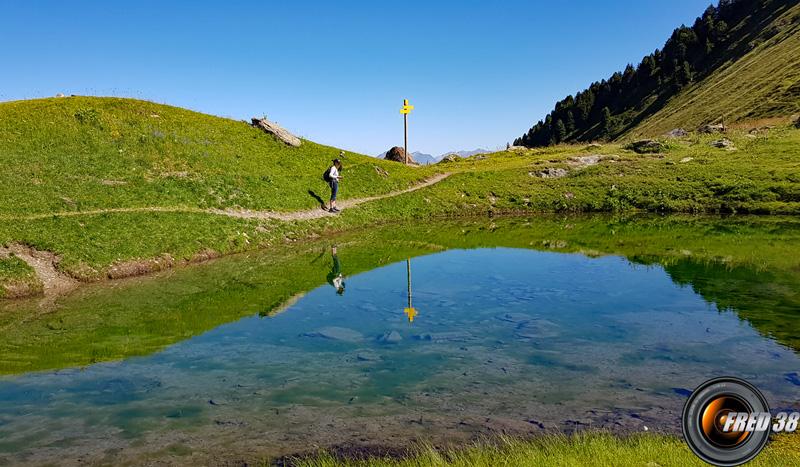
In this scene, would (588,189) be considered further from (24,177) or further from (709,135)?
(24,177)

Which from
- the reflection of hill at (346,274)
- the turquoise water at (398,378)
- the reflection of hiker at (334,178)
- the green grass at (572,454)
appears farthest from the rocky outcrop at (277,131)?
the green grass at (572,454)

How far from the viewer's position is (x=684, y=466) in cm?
797

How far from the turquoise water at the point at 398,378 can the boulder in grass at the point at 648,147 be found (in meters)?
59.9

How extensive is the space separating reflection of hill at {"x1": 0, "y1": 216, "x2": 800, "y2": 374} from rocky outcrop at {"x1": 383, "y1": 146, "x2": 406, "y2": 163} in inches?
1612

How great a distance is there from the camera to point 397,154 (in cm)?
8806

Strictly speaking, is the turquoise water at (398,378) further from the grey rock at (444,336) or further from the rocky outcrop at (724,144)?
the rocky outcrop at (724,144)

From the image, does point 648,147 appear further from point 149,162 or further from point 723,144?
point 149,162

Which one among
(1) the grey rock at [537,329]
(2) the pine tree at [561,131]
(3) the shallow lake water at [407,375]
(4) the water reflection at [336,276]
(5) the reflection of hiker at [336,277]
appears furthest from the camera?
(2) the pine tree at [561,131]

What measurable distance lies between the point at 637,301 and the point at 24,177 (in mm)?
43502

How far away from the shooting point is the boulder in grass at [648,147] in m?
75.0

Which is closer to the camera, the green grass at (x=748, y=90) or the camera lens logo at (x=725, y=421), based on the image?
the camera lens logo at (x=725, y=421)

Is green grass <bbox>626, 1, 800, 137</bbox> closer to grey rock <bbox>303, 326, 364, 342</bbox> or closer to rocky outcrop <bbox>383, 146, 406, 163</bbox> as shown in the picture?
rocky outcrop <bbox>383, 146, 406, 163</bbox>

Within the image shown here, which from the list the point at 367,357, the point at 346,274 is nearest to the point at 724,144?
the point at 346,274

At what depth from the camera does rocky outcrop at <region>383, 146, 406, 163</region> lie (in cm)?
8669
